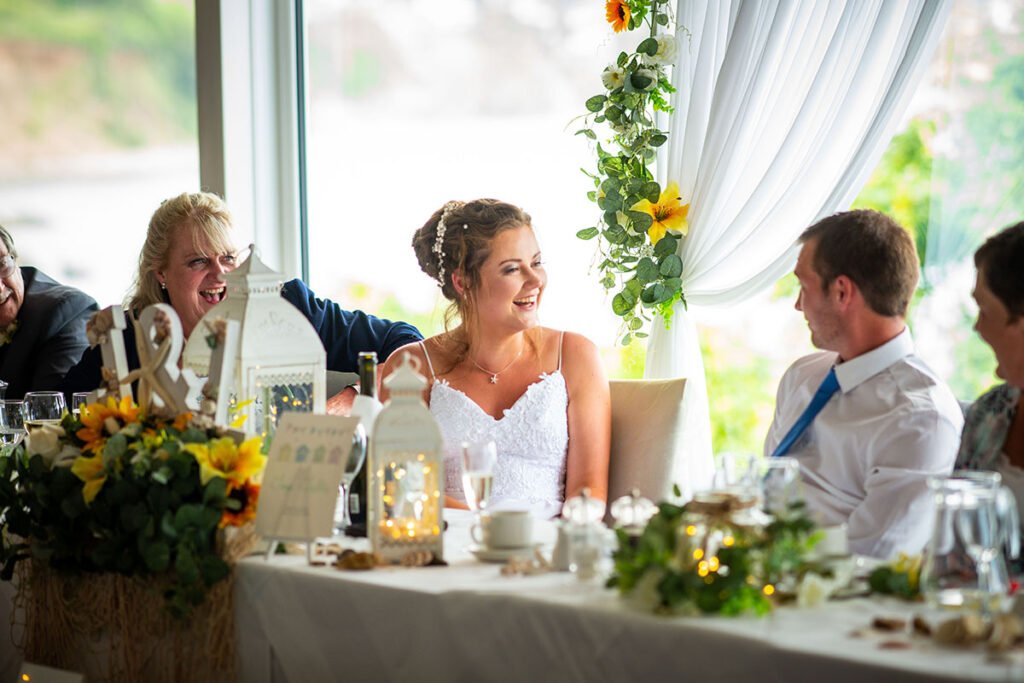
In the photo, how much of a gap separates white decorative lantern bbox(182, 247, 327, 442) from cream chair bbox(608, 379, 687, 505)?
921 mm

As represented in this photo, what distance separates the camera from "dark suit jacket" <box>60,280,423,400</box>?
344 centimetres

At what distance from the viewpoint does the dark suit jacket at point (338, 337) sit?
344 centimetres

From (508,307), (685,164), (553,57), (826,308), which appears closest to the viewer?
(826,308)

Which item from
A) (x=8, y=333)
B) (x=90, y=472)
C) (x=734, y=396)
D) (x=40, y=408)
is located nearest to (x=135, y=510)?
(x=90, y=472)

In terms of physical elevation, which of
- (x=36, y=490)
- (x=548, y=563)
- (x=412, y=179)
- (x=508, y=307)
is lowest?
(x=548, y=563)

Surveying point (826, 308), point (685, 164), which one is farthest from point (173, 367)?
point (685, 164)

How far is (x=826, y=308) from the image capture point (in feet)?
7.56

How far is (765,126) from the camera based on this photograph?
3127 mm

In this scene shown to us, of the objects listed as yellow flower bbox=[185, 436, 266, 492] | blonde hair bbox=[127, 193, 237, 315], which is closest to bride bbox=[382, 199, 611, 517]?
blonde hair bbox=[127, 193, 237, 315]

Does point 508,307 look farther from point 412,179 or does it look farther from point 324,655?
point 412,179

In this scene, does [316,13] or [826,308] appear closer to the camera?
[826,308]

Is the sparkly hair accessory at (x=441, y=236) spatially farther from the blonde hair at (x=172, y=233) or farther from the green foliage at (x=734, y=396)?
the green foliage at (x=734, y=396)

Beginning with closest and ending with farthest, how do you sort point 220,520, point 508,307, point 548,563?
point 548,563, point 220,520, point 508,307

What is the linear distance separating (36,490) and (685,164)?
6.60 feet
